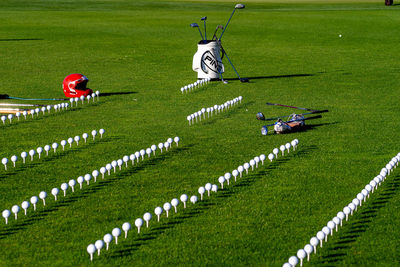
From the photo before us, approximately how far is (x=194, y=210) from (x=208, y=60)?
24.8 metres

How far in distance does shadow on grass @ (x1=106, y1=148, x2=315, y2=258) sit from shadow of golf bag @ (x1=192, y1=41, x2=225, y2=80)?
63.7 feet

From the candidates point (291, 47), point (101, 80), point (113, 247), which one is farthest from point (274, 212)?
point (291, 47)

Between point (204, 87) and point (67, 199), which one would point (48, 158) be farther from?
point (204, 87)

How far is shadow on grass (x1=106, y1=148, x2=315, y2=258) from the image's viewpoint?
16.8 meters

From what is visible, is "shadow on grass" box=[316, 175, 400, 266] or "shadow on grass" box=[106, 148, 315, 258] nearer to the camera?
"shadow on grass" box=[316, 175, 400, 266]

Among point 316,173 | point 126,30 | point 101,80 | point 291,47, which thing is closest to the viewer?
point 316,173

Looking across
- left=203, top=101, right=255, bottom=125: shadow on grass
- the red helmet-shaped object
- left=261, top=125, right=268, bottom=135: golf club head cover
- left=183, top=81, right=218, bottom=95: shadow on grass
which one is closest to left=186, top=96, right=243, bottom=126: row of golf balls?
left=203, top=101, right=255, bottom=125: shadow on grass

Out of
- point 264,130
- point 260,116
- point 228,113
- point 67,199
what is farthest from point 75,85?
point 67,199

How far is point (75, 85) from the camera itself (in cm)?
3744

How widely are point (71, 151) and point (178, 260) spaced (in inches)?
448

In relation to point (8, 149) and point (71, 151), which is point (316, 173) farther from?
point (8, 149)

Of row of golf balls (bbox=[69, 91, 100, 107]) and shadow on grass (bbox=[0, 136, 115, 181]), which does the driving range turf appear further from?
row of golf balls (bbox=[69, 91, 100, 107])

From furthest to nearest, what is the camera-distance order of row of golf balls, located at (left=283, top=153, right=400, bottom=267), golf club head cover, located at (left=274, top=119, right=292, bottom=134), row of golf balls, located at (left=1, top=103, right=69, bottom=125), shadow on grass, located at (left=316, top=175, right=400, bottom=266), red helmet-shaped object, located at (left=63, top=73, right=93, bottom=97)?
red helmet-shaped object, located at (left=63, top=73, right=93, bottom=97), row of golf balls, located at (left=1, top=103, right=69, bottom=125), golf club head cover, located at (left=274, top=119, right=292, bottom=134), shadow on grass, located at (left=316, top=175, right=400, bottom=266), row of golf balls, located at (left=283, top=153, right=400, bottom=267)

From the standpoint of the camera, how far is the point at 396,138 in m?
27.6
